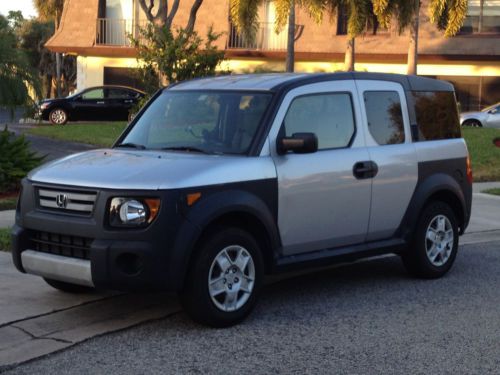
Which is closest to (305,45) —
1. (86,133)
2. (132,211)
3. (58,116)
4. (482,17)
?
(482,17)

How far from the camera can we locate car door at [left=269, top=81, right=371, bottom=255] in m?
7.57

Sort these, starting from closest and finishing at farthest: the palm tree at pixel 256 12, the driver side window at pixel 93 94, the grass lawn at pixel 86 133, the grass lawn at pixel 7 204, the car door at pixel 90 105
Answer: the grass lawn at pixel 7 204 → the grass lawn at pixel 86 133 → the palm tree at pixel 256 12 → the car door at pixel 90 105 → the driver side window at pixel 93 94

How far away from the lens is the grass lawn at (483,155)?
62.1 feet

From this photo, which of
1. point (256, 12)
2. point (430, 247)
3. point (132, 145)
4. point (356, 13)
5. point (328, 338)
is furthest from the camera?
point (256, 12)

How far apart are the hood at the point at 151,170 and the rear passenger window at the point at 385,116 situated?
4.76 ft

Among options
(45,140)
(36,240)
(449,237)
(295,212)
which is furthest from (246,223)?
(45,140)

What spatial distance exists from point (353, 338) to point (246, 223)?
1.21m

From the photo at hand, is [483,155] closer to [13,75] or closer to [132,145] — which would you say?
[13,75]

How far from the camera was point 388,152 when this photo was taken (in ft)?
27.8

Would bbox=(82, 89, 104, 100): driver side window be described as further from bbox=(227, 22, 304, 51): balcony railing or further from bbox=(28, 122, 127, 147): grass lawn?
bbox=(227, 22, 304, 51): balcony railing

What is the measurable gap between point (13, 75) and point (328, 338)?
28.8ft

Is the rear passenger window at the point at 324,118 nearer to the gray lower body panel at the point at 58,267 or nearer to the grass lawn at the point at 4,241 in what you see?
the gray lower body panel at the point at 58,267

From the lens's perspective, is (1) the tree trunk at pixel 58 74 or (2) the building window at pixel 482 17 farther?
(1) the tree trunk at pixel 58 74

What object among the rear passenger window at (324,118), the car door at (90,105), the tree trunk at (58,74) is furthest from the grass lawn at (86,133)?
the tree trunk at (58,74)
